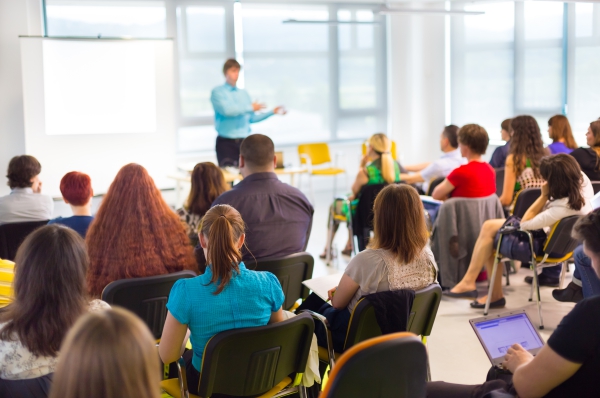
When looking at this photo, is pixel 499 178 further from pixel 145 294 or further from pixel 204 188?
pixel 145 294

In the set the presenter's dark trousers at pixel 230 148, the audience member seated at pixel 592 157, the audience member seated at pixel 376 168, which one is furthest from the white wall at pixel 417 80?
the audience member seated at pixel 592 157

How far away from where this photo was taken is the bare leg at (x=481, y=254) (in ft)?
15.2

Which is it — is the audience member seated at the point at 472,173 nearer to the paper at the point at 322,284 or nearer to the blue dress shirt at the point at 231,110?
the paper at the point at 322,284

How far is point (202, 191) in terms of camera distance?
3924 mm

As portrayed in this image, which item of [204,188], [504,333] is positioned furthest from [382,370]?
[204,188]

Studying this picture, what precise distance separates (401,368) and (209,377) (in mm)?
714

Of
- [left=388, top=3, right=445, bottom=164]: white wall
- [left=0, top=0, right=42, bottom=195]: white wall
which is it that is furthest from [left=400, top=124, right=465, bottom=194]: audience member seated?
[left=388, top=3, right=445, bottom=164]: white wall

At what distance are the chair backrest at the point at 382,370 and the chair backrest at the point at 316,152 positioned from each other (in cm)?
714

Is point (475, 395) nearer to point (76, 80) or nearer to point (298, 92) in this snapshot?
point (76, 80)

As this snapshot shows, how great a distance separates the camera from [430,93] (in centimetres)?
1027

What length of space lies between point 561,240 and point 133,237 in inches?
104

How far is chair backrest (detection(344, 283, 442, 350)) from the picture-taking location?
255 centimetres

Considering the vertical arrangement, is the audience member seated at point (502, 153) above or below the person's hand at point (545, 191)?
above

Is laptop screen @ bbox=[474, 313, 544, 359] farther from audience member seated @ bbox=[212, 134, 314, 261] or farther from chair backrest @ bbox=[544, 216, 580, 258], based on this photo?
chair backrest @ bbox=[544, 216, 580, 258]
